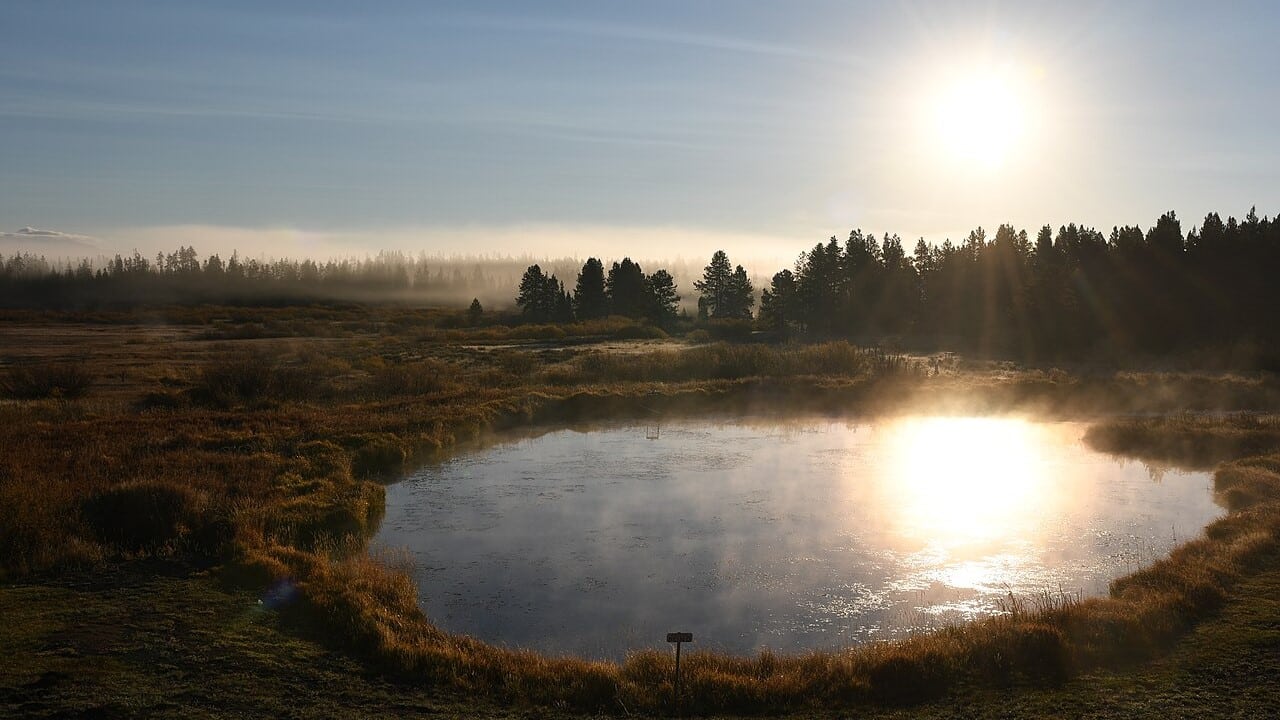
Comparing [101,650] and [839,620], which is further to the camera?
[839,620]

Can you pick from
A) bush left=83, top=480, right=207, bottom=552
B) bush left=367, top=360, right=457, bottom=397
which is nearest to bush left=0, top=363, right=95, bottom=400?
bush left=367, top=360, right=457, bottom=397

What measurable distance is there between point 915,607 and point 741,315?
10078cm

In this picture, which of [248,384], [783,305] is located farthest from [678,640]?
[783,305]

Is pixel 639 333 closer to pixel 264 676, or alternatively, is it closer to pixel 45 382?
pixel 45 382

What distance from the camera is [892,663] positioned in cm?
1144

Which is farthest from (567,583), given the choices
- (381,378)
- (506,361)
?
(506,361)

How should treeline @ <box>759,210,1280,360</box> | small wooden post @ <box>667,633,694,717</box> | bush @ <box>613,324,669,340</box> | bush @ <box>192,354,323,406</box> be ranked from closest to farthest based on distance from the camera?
small wooden post @ <box>667,633,694,717</box>
bush @ <box>192,354,323,406</box>
treeline @ <box>759,210,1280,360</box>
bush @ <box>613,324,669,340</box>

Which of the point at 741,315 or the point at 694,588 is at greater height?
the point at 741,315

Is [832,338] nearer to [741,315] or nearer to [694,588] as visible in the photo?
[741,315]

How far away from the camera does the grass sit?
37.4 ft

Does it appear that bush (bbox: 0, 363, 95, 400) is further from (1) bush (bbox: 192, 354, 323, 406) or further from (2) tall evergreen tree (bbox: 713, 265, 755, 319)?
(2) tall evergreen tree (bbox: 713, 265, 755, 319)

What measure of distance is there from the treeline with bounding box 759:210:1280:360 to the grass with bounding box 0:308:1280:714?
24.6 meters

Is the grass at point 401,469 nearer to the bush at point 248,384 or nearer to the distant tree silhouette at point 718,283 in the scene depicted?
the bush at point 248,384

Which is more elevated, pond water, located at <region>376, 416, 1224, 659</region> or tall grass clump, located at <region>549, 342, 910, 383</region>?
tall grass clump, located at <region>549, 342, 910, 383</region>
